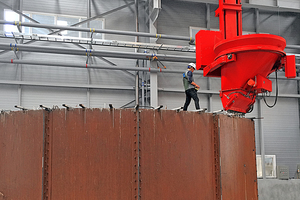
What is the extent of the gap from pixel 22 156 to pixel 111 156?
2224 mm

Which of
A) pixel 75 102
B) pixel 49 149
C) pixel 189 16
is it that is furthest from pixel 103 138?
pixel 189 16

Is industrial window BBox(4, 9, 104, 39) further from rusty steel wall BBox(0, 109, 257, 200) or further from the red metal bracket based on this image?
rusty steel wall BBox(0, 109, 257, 200)

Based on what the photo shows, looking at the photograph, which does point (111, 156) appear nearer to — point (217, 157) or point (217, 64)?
point (217, 157)

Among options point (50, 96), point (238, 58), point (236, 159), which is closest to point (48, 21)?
point (50, 96)

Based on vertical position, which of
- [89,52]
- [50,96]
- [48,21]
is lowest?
[50,96]

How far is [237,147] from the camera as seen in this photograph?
9.09 meters

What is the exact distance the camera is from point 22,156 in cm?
800

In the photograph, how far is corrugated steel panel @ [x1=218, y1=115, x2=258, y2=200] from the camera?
8609 mm

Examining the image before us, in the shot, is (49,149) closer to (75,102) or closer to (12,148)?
(12,148)

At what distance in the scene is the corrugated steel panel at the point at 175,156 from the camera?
7.98 meters

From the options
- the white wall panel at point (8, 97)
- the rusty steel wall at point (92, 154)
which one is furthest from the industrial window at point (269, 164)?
the white wall panel at point (8, 97)

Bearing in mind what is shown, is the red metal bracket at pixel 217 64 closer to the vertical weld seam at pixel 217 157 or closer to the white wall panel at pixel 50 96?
the vertical weld seam at pixel 217 157

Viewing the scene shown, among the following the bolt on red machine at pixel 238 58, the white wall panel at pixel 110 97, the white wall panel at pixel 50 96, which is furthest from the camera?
the white wall panel at pixel 110 97

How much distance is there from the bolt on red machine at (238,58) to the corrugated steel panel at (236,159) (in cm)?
98
